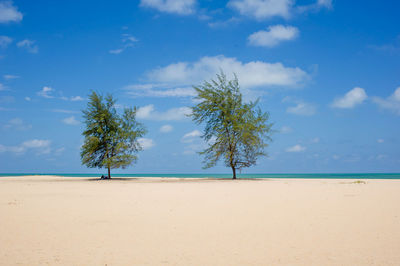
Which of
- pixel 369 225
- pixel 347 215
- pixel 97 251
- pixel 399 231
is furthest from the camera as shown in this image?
pixel 347 215

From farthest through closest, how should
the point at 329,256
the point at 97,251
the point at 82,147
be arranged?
the point at 82,147
the point at 97,251
the point at 329,256

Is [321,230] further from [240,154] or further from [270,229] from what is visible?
[240,154]

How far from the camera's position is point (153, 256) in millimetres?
5262

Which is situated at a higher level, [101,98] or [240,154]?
[101,98]

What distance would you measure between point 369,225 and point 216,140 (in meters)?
26.0

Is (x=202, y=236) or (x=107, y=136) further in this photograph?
(x=107, y=136)

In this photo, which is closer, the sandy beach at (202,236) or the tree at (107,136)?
the sandy beach at (202,236)

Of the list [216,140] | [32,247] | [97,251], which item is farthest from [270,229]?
[216,140]

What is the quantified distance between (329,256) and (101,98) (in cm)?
3611

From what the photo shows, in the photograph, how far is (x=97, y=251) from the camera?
5535mm

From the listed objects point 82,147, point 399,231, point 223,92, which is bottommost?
point 399,231

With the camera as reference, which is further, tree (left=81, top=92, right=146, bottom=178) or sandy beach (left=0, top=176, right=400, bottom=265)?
tree (left=81, top=92, right=146, bottom=178)

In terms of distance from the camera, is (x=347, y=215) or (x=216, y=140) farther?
(x=216, y=140)

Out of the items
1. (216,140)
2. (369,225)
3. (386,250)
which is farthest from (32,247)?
(216,140)
